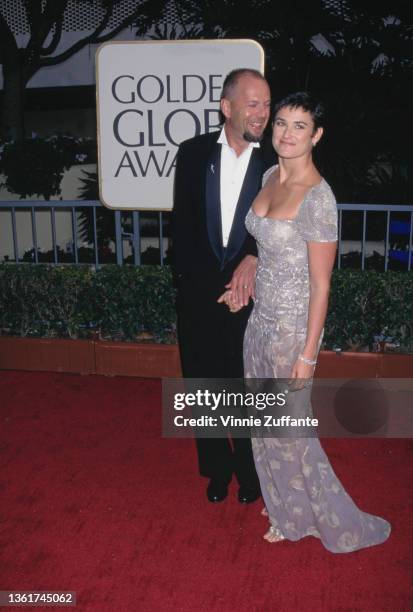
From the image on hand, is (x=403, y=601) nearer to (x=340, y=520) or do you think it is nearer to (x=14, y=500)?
(x=340, y=520)

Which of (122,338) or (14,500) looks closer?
(14,500)

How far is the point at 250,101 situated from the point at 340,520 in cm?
189

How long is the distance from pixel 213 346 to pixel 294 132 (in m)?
1.17

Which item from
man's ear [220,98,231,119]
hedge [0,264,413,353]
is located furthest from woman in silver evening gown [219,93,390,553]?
hedge [0,264,413,353]

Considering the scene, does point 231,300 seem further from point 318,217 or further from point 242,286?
point 318,217

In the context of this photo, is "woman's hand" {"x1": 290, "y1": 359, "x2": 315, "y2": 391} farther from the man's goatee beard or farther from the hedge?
the hedge

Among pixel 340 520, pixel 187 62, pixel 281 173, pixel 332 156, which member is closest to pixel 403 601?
pixel 340 520

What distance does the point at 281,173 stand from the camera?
2912 millimetres

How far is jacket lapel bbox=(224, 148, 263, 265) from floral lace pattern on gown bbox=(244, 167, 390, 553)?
18 cm

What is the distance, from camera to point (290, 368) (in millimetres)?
2994

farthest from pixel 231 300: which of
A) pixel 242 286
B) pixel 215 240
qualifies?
pixel 215 240

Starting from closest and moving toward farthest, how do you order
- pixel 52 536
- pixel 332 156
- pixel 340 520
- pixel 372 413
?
pixel 340 520, pixel 52 536, pixel 372 413, pixel 332 156

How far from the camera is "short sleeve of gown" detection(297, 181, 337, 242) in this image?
2701 mm

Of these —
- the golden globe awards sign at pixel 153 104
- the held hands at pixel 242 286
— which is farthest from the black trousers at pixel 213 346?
the golden globe awards sign at pixel 153 104
